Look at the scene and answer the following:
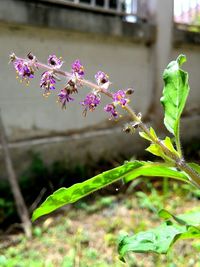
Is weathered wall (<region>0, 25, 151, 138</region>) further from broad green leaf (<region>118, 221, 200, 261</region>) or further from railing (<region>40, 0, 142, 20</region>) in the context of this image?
broad green leaf (<region>118, 221, 200, 261</region>)

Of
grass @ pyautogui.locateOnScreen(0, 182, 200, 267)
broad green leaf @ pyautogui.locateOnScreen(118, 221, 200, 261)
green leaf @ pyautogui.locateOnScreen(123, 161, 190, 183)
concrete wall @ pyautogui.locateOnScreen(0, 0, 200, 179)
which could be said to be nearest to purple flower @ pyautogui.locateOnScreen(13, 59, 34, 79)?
green leaf @ pyautogui.locateOnScreen(123, 161, 190, 183)

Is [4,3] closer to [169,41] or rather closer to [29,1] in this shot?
[29,1]

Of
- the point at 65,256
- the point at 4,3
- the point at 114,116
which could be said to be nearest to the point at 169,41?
the point at 4,3

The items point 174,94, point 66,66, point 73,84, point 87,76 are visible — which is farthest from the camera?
point 87,76

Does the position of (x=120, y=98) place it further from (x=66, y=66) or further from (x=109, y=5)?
(x=109, y=5)

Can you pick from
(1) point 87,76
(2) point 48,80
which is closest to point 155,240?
(2) point 48,80

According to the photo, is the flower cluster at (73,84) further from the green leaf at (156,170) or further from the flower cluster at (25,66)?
the green leaf at (156,170)
